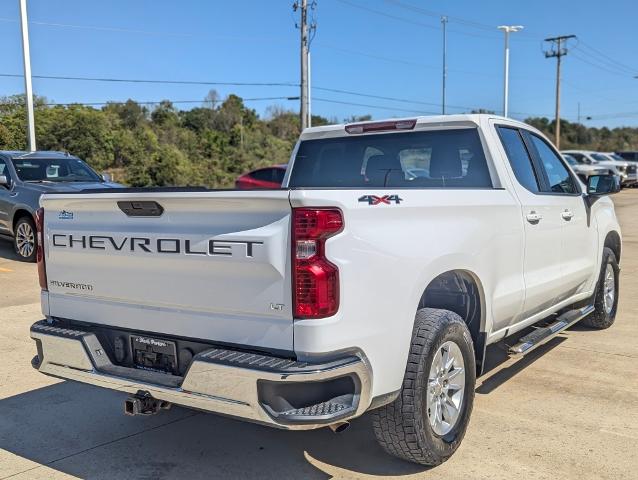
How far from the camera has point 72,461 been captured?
3.86m

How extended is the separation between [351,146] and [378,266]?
2.20m

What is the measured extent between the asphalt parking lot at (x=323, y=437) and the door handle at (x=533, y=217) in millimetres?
1282

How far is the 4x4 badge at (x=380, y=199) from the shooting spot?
10.2 ft

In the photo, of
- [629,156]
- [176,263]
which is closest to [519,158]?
[176,263]

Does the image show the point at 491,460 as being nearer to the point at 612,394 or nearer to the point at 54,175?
the point at 612,394

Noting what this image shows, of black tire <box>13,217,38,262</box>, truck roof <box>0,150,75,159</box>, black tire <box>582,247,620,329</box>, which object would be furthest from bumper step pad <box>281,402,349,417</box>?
truck roof <box>0,150,75,159</box>

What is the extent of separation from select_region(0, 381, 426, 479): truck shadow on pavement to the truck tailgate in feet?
2.81

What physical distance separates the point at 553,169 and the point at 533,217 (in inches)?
41.5

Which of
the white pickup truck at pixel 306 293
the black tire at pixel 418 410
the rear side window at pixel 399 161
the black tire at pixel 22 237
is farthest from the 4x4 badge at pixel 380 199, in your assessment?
the black tire at pixel 22 237

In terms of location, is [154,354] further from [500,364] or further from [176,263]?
[500,364]

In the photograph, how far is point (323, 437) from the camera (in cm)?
417

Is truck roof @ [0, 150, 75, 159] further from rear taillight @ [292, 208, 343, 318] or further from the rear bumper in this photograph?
rear taillight @ [292, 208, 343, 318]

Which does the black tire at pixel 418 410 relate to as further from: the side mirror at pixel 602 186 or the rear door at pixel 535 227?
the side mirror at pixel 602 186

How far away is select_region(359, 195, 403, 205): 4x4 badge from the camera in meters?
3.12
